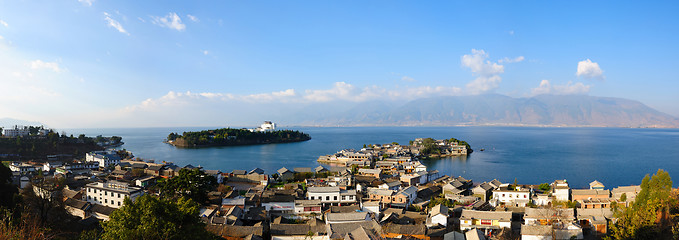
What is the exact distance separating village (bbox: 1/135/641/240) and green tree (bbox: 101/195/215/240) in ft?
7.30

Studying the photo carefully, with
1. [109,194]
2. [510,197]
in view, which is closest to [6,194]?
[109,194]

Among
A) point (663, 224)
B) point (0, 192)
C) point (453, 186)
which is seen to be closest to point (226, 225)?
point (0, 192)

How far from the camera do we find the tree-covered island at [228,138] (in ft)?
133

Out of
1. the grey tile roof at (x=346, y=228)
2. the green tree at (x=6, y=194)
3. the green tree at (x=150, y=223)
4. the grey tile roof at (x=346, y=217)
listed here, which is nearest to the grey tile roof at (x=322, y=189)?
the grey tile roof at (x=346, y=217)

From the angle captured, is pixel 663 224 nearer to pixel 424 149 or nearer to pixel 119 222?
pixel 119 222

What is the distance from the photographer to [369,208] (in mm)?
10328

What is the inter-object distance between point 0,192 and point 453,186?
46.3ft

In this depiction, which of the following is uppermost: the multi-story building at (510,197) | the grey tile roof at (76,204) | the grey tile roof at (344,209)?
the grey tile roof at (76,204)

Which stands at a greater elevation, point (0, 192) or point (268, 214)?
point (0, 192)

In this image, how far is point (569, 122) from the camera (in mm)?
150625

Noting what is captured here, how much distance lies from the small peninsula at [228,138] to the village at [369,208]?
23.4m

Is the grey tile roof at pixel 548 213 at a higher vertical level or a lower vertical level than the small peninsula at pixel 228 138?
A: lower

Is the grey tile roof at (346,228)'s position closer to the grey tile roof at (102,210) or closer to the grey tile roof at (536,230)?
the grey tile roof at (536,230)

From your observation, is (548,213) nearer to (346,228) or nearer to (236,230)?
(346,228)
